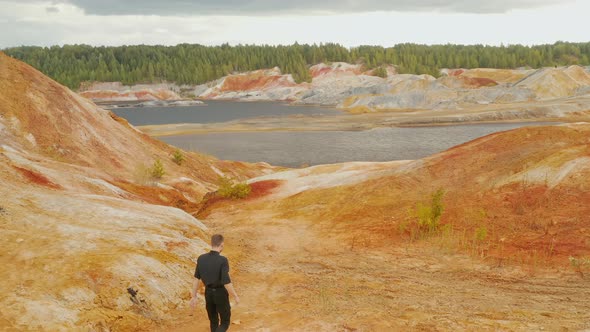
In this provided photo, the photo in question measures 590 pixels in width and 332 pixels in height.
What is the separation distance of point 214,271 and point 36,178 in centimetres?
1774

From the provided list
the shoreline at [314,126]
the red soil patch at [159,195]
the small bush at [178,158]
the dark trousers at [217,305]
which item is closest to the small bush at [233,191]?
the red soil patch at [159,195]

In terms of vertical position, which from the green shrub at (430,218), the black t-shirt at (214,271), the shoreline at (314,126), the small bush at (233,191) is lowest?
the shoreline at (314,126)

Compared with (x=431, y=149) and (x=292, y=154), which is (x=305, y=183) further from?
(x=431, y=149)

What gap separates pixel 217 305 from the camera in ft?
34.4

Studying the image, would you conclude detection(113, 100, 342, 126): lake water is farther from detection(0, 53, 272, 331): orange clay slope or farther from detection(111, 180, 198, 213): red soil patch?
detection(0, 53, 272, 331): orange clay slope

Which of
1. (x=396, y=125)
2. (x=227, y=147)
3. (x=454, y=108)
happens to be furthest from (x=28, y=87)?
(x=454, y=108)

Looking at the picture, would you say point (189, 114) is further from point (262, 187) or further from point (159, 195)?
point (262, 187)

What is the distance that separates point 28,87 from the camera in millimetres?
40312

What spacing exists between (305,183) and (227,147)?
5166 centimetres

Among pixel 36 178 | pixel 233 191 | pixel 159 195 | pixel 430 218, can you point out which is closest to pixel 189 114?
pixel 159 195

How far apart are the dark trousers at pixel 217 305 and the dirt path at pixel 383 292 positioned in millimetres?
2090

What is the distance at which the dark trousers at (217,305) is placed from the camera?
10.4m

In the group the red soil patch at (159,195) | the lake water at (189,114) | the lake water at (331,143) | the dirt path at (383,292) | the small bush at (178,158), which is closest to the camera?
the dirt path at (383,292)

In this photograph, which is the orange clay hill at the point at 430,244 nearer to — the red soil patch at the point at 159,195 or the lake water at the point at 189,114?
the red soil patch at the point at 159,195
